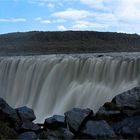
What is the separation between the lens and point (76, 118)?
13609mm

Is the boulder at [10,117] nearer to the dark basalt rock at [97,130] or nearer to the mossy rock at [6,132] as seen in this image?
the mossy rock at [6,132]

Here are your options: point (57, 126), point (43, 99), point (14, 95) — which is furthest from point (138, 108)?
point (14, 95)

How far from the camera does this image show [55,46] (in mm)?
62031

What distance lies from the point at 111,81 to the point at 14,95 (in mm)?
9091

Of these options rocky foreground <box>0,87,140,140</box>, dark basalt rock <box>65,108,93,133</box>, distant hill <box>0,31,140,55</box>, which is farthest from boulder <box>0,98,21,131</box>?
distant hill <box>0,31,140,55</box>

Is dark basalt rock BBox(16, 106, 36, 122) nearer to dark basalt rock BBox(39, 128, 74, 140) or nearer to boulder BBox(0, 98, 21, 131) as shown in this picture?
boulder BBox(0, 98, 21, 131)

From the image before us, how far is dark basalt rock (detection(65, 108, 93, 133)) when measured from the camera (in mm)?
13298

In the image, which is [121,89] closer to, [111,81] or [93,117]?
[111,81]

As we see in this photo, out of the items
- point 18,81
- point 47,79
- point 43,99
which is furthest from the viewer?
point 18,81

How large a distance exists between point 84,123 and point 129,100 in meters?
1.87

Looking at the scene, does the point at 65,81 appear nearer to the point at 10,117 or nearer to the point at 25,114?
the point at 25,114

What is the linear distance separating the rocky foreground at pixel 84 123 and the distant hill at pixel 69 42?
4176cm

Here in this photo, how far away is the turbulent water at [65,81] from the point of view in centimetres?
2388

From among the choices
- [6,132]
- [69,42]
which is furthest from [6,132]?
[69,42]
